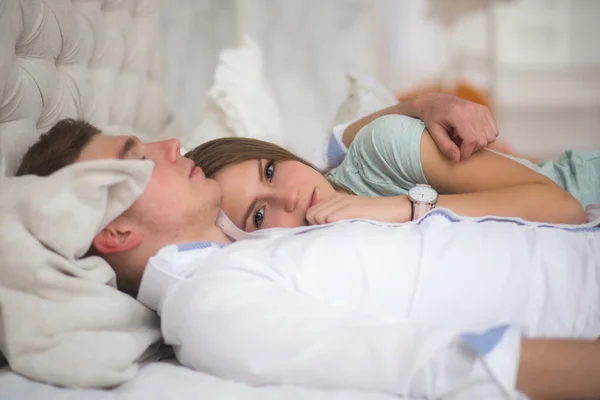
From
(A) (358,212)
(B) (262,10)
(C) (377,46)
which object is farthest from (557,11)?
(A) (358,212)

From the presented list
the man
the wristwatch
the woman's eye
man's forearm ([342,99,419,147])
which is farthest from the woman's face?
man's forearm ([342,99,419,147])

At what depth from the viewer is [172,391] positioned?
780 mm

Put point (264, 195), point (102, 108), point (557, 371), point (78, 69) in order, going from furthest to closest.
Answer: point (102, 108)
point (78, 69)
point (264, 195)
point (557, 371)

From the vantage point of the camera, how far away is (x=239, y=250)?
911mm

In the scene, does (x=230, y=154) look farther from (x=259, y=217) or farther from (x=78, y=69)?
(x=78, y=69)

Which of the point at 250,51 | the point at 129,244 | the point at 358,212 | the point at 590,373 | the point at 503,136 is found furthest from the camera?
the point at 503,136

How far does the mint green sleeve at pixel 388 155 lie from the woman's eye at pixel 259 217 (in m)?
0.31

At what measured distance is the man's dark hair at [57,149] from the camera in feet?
3.34

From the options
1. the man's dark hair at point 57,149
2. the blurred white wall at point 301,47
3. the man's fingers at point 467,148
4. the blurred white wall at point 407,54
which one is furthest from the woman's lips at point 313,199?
the blurred white wall at point 301,47

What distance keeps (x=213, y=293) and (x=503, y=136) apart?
1909 millimetres

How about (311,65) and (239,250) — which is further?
(311,65)

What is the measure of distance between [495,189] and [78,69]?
1113 millimetres

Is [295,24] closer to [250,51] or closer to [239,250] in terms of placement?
[250,51]

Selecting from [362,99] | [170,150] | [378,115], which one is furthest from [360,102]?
[170,150]
